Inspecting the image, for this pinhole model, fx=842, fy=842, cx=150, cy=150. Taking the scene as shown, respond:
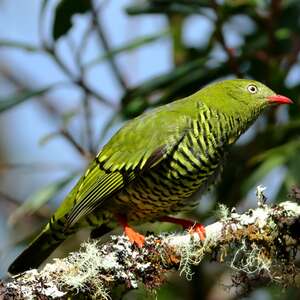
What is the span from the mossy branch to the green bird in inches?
23.1

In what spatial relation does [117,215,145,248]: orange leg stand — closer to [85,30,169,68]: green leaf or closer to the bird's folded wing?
the bird's folded wing

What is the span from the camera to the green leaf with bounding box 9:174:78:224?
5.66 m

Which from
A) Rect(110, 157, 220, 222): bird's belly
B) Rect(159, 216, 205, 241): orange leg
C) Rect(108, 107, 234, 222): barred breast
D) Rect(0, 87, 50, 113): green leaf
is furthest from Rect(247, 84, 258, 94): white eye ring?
Rect(0, 87, 50, 113): green leaf

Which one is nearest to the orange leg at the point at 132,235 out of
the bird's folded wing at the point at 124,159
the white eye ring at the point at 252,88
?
the bird's folded wing at the point at 124,159

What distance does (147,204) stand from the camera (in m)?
4.84

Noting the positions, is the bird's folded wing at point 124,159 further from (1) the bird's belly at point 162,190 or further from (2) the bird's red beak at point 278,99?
(2) the bird's red beak at point 278,99

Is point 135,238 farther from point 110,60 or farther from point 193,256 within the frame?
point 110,60

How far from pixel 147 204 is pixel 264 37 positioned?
1.93 metres

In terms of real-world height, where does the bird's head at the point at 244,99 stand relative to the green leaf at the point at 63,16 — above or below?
below

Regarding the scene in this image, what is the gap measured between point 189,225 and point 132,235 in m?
0.50

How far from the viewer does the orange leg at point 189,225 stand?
402cm

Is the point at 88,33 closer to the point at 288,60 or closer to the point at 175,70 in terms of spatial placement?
the point at 175,70

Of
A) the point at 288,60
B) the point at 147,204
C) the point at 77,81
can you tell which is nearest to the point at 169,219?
the point at 147,204

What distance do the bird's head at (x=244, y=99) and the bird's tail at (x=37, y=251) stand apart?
124cm
